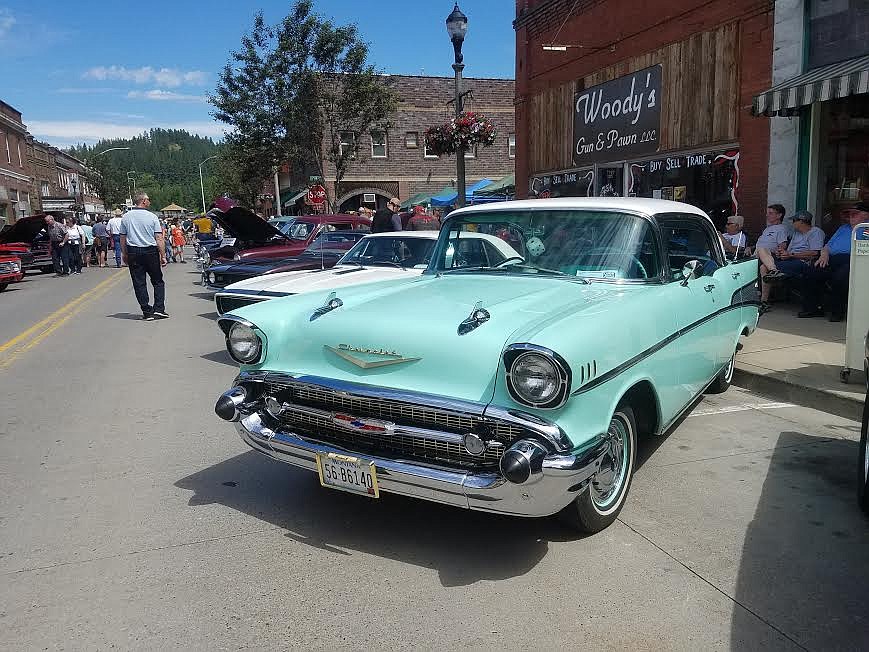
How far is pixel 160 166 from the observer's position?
15438 cm

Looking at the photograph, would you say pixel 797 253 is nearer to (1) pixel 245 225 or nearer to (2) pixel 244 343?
(2) pixel 244 343

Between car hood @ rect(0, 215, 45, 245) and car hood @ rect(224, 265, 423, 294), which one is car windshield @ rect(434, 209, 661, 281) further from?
car hood @ rect(0, 215, 45, 245)

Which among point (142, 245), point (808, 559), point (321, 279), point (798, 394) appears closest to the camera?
point (808, 559)

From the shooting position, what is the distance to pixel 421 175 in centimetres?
3381

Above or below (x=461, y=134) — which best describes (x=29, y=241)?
below

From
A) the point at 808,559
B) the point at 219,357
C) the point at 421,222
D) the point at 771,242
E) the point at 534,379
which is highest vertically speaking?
the point at 421,222

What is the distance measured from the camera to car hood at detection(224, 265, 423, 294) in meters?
6.71

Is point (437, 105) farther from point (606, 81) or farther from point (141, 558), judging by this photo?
point (141, 558)

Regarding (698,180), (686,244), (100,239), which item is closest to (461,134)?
(698,180)

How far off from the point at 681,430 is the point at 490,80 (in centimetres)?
3224

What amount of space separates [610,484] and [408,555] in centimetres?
108

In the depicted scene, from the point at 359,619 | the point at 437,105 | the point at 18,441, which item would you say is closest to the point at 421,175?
the point at 437,105

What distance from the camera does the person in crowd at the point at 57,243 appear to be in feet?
68.7

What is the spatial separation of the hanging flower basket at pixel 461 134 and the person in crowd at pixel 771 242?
219 inches
